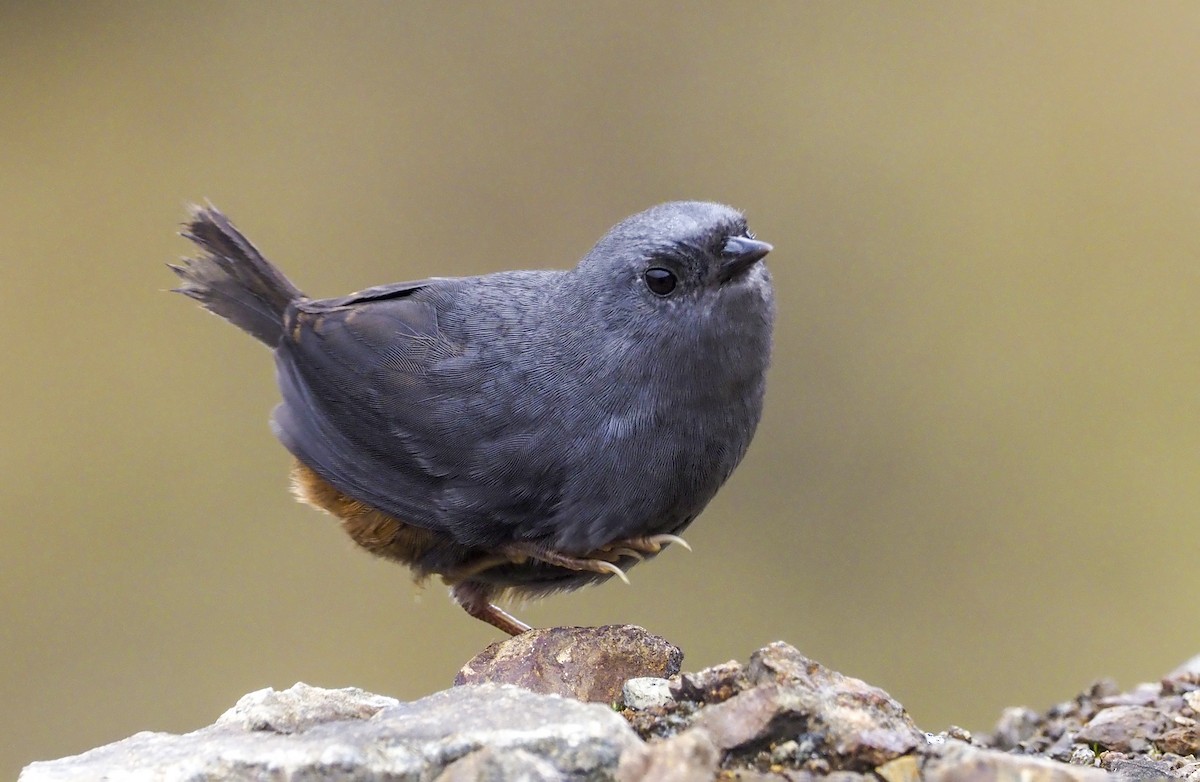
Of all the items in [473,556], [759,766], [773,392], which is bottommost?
[759,766]

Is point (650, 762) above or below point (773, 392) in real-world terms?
below

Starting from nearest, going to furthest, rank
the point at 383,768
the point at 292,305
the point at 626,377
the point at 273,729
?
the point at 383,768
the point at 273,729
the point at 626,377
the point at 292,305

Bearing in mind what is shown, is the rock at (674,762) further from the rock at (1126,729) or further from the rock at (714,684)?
the rock at (1126,729)

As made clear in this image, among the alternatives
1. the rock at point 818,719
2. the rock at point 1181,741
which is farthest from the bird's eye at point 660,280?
the rock at point 1181,741

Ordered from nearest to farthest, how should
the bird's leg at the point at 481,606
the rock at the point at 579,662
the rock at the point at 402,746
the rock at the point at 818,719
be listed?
the rock at the point at 402,746 < the rock at the point at 818,719 < the rock at the point at 579,662 < the bird's leg at the point at 481,606

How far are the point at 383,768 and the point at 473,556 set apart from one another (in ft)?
3.37

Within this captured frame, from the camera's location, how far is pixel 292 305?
9.29ft

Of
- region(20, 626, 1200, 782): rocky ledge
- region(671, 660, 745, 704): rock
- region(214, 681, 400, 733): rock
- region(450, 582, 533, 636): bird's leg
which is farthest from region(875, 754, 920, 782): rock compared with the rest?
region(450, 582, 533, 636): bird's leg

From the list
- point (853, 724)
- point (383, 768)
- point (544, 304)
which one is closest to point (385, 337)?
point (544, 304)

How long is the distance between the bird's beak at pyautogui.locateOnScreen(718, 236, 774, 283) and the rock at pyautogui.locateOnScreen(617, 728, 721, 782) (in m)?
1.11

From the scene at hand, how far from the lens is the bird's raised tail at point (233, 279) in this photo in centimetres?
292

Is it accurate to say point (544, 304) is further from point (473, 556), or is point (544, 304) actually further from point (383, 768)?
point (383, 768)

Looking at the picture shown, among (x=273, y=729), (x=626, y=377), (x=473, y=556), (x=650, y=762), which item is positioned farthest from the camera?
(x=473, y=556)

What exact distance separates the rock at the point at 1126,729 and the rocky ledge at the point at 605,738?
63mm
